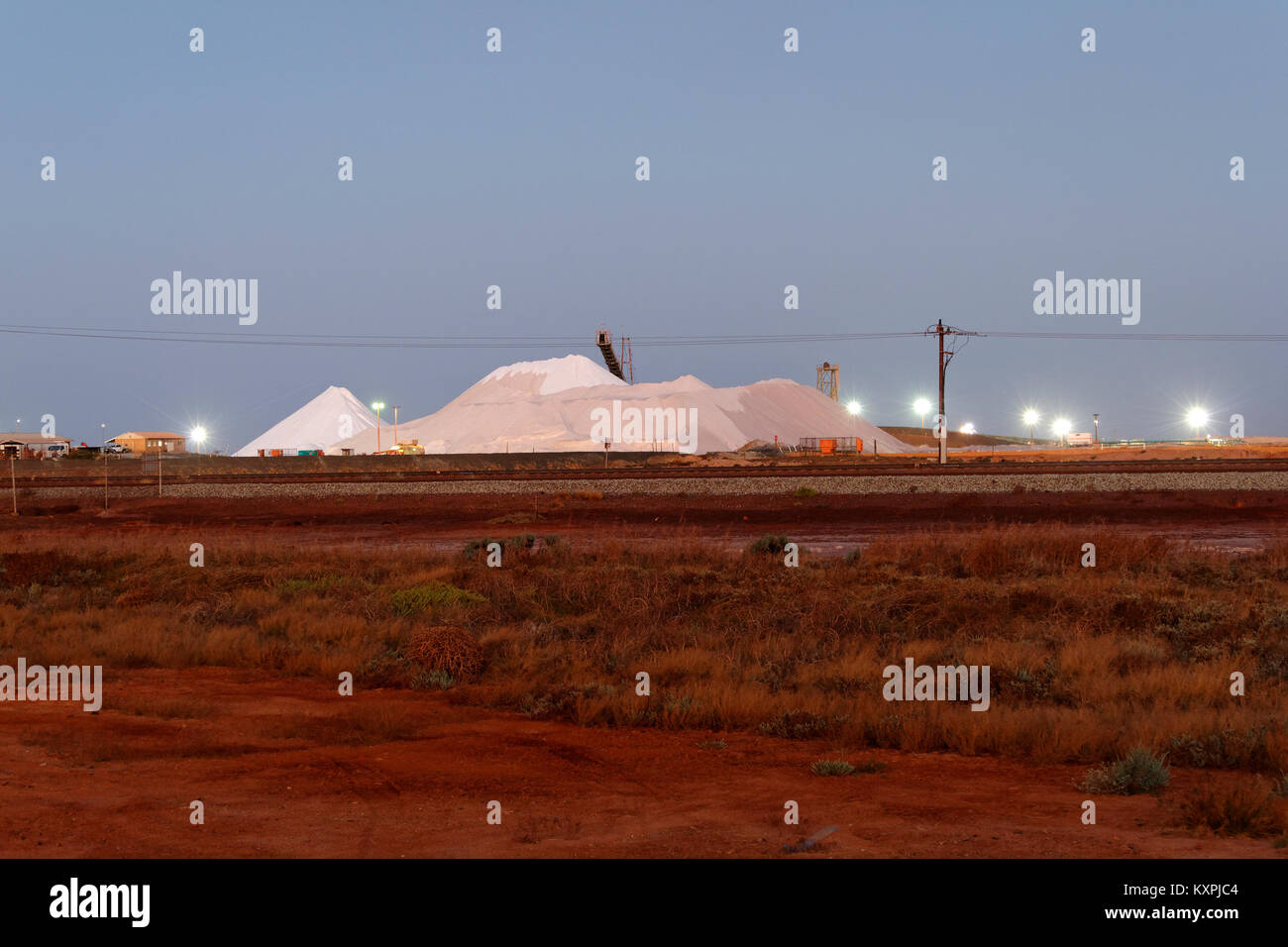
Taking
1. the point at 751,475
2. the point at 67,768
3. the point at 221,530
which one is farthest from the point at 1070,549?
the point at 751,475

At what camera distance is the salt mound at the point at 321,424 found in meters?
159

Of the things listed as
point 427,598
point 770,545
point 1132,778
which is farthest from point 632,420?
point 1132,778

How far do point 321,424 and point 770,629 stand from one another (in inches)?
6534

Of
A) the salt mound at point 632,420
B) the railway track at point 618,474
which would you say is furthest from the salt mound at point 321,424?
the railway track at point 618,474

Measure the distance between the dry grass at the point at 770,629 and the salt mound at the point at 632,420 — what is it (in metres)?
67.5

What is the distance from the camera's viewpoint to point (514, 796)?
7191 mm

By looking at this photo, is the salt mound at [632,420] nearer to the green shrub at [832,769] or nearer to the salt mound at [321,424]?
the salt mound at [321,424]

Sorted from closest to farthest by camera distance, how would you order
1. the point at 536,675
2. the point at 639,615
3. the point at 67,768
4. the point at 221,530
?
the point at 67,768 < the point at 536,675 < the point at 639,615 < the point at 221,530

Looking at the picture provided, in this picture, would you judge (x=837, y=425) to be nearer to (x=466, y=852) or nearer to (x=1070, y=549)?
(x=1070, y=549)

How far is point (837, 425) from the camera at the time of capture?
109m

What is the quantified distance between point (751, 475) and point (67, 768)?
126 feet

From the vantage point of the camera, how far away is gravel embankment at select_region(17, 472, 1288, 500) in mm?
38750

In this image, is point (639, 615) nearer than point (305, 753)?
No

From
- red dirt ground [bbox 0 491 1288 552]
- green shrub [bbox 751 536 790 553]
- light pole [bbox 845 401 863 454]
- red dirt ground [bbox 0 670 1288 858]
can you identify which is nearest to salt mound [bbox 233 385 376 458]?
light pole [bbox 845 401 863 454]
